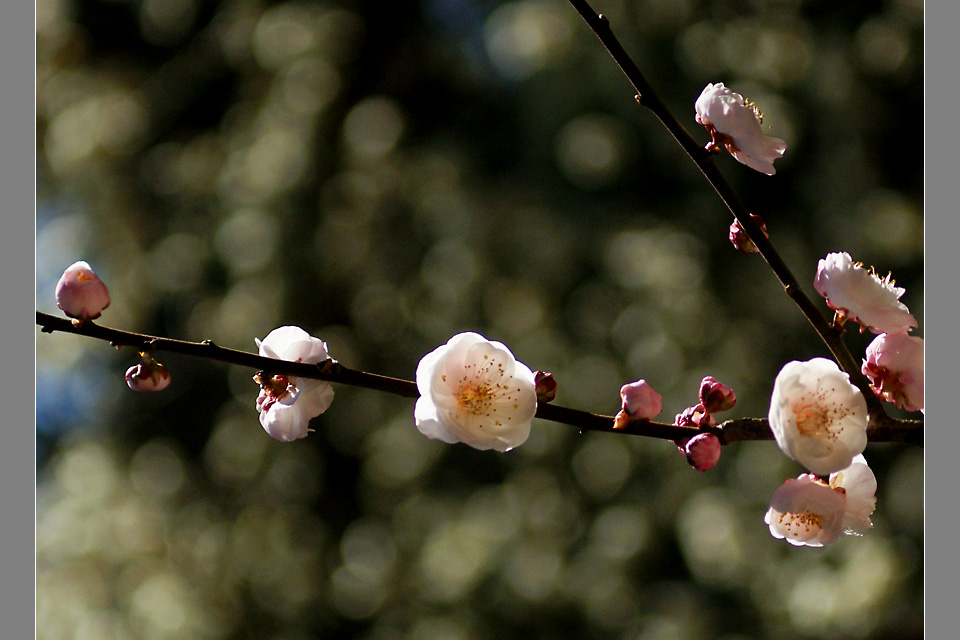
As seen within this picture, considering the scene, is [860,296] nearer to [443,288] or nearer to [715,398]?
[715,398]

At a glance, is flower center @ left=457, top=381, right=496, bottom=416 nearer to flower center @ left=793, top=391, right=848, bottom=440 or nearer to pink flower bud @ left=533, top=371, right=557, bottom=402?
pink flower bud @ left=533, top=371, right=557, bottom=402

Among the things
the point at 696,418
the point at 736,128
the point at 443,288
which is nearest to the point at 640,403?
the point at 696,418

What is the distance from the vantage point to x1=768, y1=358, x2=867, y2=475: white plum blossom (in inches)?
10.8

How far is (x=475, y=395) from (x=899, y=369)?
0.58 ft

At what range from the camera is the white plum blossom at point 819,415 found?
0.90 ft

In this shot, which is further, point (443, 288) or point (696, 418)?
point (443, 288)

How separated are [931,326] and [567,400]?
0.90 m

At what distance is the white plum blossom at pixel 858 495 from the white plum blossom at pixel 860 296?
3.2 inches

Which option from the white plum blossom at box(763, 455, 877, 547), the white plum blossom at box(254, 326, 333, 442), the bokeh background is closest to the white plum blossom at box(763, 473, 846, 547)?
the white plum blossom at box(763, 455, 877, 547)

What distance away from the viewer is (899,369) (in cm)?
33

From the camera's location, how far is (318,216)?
1.40 m

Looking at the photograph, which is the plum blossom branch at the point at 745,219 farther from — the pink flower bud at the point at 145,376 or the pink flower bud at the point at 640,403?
the pink flower bud at the point at 145,376

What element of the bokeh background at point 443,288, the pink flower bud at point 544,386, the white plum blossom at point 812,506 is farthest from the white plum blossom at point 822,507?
the bokeh background at point 443,288

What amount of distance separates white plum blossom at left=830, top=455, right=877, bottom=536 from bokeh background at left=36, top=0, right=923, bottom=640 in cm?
75
